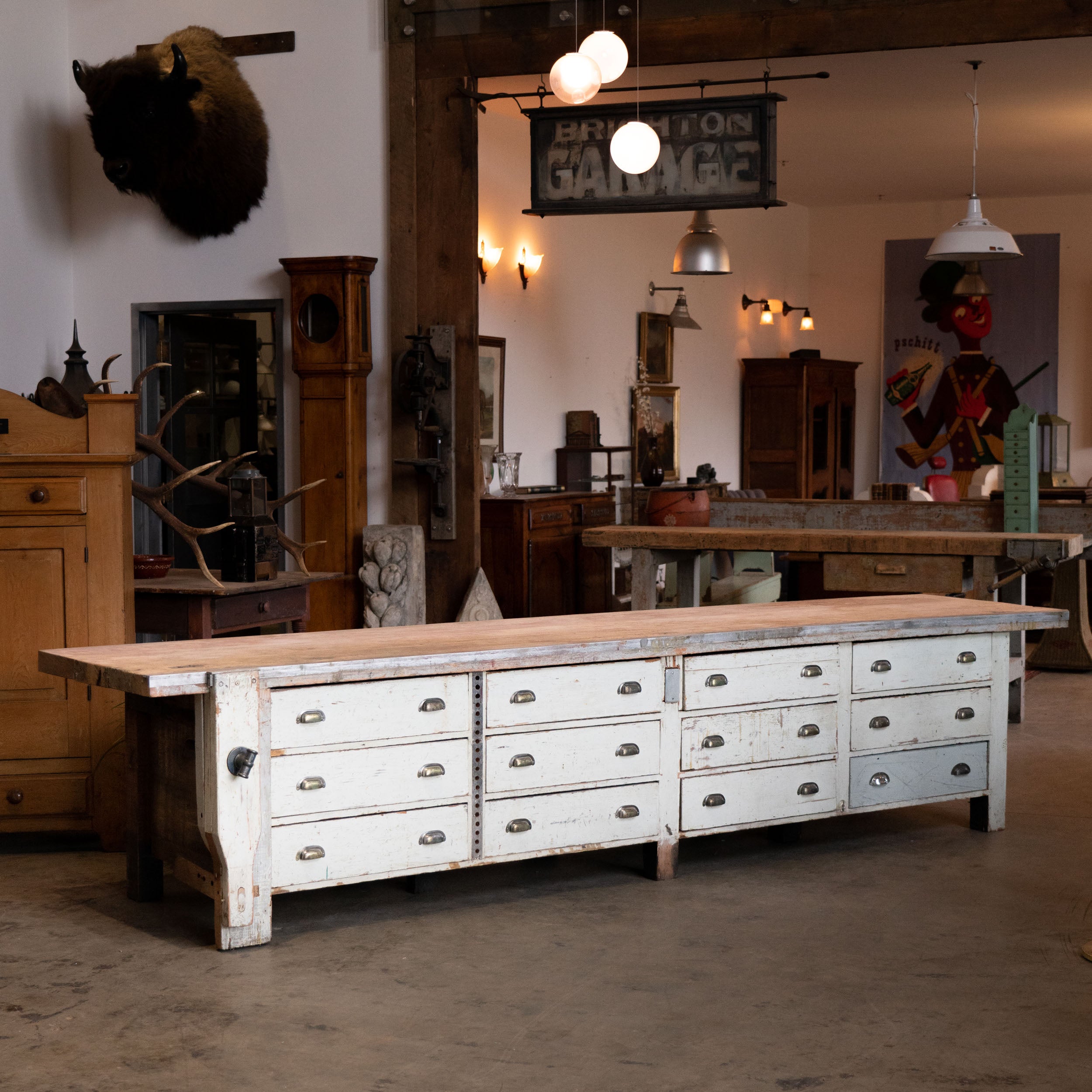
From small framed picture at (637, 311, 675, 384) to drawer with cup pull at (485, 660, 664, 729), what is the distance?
7.53 meters

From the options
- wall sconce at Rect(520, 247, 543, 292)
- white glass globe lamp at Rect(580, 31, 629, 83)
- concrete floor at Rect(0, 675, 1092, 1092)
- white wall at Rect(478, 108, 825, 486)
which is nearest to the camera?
concrete floor at Rect(0, 675, 1092, 1092)

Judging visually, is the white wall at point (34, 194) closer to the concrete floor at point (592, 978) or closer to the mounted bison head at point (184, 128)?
the mounted bison head at point (184, 128)

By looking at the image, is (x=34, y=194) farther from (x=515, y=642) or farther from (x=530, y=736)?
(x=530, y=736)

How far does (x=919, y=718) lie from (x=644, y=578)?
7.49 ft

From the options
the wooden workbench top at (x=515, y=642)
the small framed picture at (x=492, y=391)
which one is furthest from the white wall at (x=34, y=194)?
the wooden workbench top at (x=515, y=642)

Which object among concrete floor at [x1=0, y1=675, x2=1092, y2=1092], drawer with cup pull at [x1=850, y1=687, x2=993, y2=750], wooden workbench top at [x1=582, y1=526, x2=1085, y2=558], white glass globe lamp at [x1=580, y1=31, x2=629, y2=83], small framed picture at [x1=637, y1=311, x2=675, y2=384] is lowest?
concrete floor at [x1=0, y1=675, x2=1092, y2=1092]

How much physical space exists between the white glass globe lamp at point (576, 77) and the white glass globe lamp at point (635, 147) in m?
0.41

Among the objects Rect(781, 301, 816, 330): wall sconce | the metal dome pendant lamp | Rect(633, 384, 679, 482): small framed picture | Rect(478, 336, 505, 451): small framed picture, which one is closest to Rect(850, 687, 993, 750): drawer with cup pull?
the metal dome pendant lamp

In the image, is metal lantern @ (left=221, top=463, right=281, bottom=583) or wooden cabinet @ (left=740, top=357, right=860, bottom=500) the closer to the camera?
metal lantern @ (left=221, top=463, right=281, bottom=583)

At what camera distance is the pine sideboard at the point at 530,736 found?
357cm

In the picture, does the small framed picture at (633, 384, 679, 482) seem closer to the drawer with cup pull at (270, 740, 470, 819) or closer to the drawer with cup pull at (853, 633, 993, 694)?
the drawer with cup pull at (853, 633, 993, 694)

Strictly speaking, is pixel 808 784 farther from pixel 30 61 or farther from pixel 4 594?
pixel 30 61

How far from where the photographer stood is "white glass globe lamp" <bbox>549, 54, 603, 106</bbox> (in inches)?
178

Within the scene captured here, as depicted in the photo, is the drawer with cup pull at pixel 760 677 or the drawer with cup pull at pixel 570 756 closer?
the drawer with cup pull at pixel 570 756
